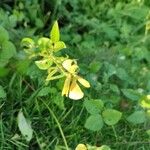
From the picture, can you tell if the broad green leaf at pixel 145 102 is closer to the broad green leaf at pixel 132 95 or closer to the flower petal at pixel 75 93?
the broad green leaf at pixel 132 95

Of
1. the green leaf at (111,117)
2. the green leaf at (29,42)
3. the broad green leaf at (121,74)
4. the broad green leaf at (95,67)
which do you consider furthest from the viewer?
the broad green leaf at (121,74)

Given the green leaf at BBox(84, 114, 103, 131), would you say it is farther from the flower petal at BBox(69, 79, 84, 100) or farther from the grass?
the flower petal at BBox(69, 79, 84, 100)

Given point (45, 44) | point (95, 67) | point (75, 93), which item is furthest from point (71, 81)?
point (95, 67)

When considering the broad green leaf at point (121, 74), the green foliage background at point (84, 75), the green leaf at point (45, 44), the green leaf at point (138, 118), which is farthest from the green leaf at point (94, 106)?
the broad green leaf at point (121, 74)

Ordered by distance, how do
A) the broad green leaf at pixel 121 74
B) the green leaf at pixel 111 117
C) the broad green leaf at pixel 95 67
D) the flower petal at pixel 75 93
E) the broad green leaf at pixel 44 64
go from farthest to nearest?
the broad green leaf at pixel 121 74, the broad green leaf at pixel 95 67, the green leaf at pixel 111 117, the broad green leaf at pixel 44 64, the flower petal at pixel 75 93

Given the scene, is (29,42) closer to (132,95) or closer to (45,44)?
(45,44)

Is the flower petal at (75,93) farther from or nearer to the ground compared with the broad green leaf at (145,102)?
farther from the ground

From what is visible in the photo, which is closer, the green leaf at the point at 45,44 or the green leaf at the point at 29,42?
the green leaf at the point at 45,44

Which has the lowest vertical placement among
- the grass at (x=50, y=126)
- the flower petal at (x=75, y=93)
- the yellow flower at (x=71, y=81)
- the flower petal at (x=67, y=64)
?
the grass at (x=50, y=126)
